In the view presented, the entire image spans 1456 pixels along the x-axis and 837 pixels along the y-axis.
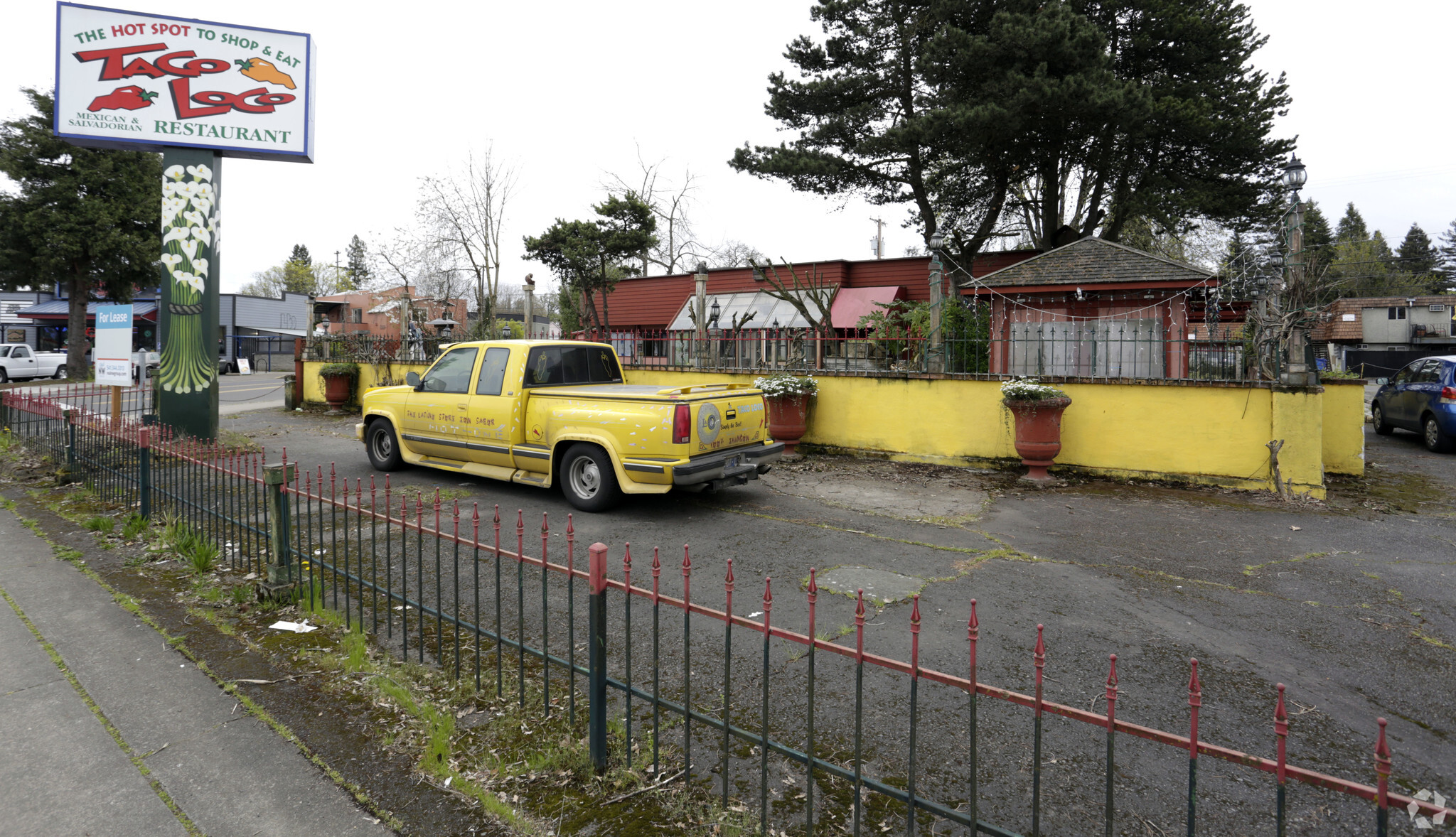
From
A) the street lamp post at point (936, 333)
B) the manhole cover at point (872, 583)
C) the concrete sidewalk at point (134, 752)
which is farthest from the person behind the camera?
the street lamp post at point (936, 333)

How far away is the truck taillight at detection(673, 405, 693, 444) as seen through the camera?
7.43 metres

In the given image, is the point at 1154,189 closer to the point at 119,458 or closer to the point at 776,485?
the point at 776,485

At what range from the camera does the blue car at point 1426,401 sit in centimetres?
1259

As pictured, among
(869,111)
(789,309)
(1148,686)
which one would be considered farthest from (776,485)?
(789,309)

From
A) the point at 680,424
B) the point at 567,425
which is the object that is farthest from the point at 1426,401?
the point at 567,425

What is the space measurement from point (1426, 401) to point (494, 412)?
1587 cm

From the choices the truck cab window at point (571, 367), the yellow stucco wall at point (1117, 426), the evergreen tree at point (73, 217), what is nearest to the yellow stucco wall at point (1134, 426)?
the yellow stucco wall at point (1117, 426)

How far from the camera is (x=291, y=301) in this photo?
52.9m

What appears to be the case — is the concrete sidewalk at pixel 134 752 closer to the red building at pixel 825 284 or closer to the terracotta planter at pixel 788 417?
the terracotta planter at pixel 788 417

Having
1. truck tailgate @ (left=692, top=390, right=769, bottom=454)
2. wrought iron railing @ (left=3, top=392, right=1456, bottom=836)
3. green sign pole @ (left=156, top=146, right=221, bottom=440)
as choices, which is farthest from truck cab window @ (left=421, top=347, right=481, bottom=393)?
green sign pole @ (left=156, top=146, right=221, bottom=440)

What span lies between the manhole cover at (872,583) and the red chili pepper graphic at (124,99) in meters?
11.6

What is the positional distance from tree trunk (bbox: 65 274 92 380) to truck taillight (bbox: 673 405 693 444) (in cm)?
3495

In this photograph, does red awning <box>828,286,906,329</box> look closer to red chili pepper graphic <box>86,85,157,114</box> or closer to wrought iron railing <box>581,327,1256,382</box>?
wrought iron railing <box>581,327,1256,382</box>

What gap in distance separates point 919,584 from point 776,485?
425 cm
